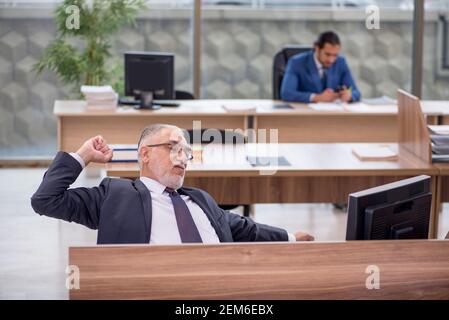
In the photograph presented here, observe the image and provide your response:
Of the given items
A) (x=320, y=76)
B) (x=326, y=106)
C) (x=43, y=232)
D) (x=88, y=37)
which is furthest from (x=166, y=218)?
(x=88, y=37)

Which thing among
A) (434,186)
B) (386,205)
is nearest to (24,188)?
(434,186)

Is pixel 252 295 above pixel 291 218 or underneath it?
above

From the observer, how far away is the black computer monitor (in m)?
7.48

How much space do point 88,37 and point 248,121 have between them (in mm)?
1843

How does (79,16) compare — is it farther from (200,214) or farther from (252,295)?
(252,295)

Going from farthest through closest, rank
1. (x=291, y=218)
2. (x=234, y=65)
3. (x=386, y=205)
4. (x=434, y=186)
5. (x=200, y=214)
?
(x=234, y=65) → (x=291, y=218) → (x=434, y=186) → (x=200, y=214) → (x=386, y=205)

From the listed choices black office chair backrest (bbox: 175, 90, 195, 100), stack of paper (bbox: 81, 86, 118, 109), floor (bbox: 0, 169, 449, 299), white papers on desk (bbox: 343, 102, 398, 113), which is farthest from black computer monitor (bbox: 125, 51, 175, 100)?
white papers on desk (bbox: 343, 102, 398, 113)

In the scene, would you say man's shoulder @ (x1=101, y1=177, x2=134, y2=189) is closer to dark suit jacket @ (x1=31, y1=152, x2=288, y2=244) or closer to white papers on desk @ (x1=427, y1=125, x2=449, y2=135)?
dark suit jacket @ (x1=31, y1=152, x2=288, y2=244)

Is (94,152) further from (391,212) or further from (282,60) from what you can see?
(282,60)

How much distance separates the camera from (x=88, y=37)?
8.60 meters

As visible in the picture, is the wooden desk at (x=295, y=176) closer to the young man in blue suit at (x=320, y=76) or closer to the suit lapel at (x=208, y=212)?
the suit lapel at (x=208, y=212)

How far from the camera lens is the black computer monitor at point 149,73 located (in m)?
7.48

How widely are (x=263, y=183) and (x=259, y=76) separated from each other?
3939 mm

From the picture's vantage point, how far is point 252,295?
117 inches
